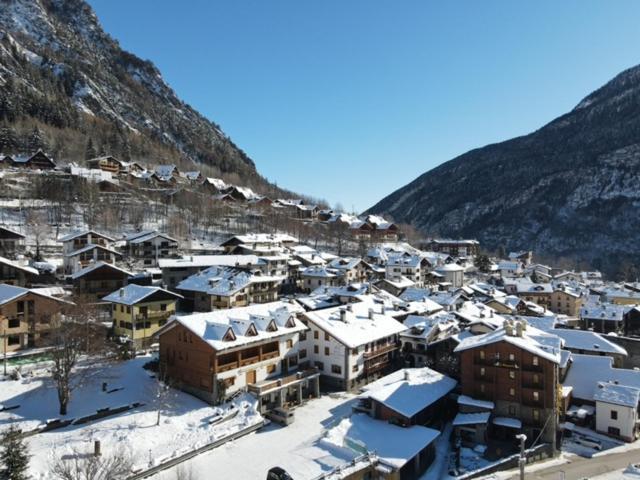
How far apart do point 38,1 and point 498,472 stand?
9412 inches

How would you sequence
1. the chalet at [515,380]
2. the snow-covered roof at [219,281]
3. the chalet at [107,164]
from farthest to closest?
the chalet at [107,164] < the snow-covered roof at [219,281] < the chalet at [515,380]

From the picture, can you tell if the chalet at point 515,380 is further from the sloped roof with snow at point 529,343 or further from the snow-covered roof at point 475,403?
the snow-covered roof at point 475,403

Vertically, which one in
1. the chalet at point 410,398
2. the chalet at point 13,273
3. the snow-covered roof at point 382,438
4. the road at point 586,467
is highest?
the chalet at point 13,273

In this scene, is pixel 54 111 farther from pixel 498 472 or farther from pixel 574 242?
pixel 574 242

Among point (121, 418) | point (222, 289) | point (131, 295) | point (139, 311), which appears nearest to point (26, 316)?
point (131, 295)

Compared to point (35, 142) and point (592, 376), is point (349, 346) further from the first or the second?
point (35, 142)

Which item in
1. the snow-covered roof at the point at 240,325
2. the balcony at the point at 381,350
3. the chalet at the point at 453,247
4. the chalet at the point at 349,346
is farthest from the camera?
the chalet at the point at 453,247

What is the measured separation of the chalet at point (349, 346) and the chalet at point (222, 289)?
43.7ft

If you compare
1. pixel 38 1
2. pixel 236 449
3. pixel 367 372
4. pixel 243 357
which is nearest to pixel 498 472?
pixel 367 372

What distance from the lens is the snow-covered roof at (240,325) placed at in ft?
103

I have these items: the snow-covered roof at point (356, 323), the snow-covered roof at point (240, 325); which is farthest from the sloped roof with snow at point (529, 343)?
the snow-covered roof at point (240, 325)

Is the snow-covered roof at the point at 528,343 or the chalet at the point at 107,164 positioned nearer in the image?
the snow-covered roof at the point at 528,343

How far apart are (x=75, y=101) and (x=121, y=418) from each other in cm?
15739

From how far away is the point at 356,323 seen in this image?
40.4 meters
